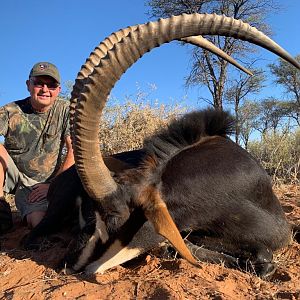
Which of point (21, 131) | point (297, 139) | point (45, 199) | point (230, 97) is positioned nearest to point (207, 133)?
point (45, 199)

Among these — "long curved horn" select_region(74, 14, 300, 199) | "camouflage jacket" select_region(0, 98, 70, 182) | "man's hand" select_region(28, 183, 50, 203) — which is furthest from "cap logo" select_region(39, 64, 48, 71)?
"long curved horn" select_region(74, 14, 300, 199)

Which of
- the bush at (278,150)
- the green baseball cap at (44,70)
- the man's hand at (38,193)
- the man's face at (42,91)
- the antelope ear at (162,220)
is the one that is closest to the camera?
the antelope ear at (162,220)

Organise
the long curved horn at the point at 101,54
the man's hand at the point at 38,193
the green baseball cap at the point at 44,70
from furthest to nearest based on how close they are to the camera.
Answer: the green baseball cap at the point at 44,70
the man's hand at the point at 38,193
the long curved horn at the point at 101,54

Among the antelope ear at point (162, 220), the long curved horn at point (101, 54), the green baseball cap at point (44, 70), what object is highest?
the green baseball cap at point (44, 70)

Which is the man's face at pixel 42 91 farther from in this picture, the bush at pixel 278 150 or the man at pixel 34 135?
the bush at pixel 278 150

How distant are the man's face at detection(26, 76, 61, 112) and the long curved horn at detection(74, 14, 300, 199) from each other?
9.22 feet

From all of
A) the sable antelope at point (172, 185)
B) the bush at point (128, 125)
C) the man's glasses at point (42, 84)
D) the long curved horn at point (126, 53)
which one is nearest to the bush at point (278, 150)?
the bush at point (128, 125)

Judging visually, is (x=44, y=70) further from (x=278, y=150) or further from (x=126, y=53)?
(x=278, y=150)

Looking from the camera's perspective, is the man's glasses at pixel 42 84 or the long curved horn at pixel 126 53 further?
the man's glasses at pixel 42 84

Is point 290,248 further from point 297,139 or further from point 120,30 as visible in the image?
point 297,139

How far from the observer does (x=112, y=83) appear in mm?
2877

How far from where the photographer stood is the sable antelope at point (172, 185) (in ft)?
9.21

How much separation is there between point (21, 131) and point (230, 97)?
14.8m

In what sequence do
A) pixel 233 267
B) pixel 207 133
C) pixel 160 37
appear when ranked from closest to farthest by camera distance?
pixel 160 37 → pixel 233 267 → pixel 207 133
